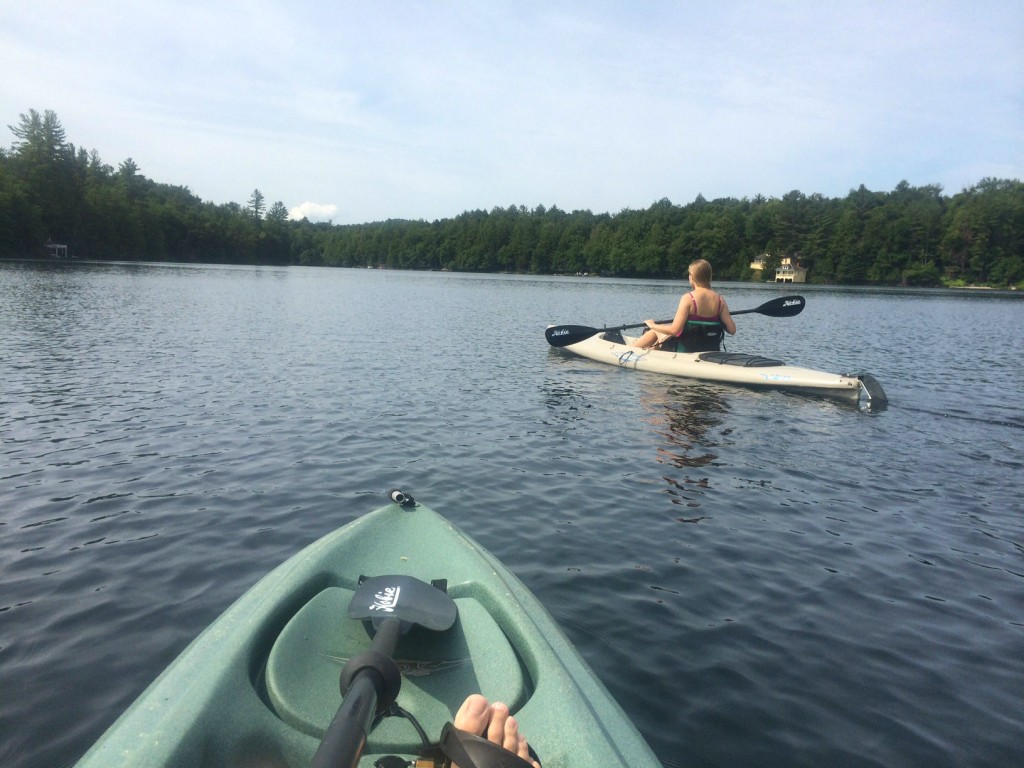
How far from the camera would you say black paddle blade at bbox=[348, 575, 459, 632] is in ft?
9.37

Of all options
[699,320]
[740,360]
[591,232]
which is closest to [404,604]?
[740,360]

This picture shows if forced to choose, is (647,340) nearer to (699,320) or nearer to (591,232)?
(699,320)

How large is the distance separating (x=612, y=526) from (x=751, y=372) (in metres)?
6.84

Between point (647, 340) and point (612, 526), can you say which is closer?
point (612, 526)

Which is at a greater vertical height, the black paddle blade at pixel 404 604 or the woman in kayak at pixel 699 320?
the woman in kayak at pixel 699 320

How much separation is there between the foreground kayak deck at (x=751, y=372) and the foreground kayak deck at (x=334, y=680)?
9102 mm

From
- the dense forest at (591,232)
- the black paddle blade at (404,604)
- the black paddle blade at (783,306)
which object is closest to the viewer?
the black paddle blade at (404,604)

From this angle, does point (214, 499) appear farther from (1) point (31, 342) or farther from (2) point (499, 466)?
(1) point (31, 342)

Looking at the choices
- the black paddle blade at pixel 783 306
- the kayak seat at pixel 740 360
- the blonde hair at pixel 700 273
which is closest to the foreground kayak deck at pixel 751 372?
the kayak seat at pixel 740 360

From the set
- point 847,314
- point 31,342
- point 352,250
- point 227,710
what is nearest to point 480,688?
point 227,710

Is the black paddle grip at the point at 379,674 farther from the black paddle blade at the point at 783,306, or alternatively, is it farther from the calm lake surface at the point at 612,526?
the black paddle blade at the point at 783,306

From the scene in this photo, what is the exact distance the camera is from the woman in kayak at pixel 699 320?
11875mm

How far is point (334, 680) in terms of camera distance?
275 centimetres

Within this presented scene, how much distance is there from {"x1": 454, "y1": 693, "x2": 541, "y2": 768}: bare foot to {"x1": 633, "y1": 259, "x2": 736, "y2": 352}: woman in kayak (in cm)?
1031
